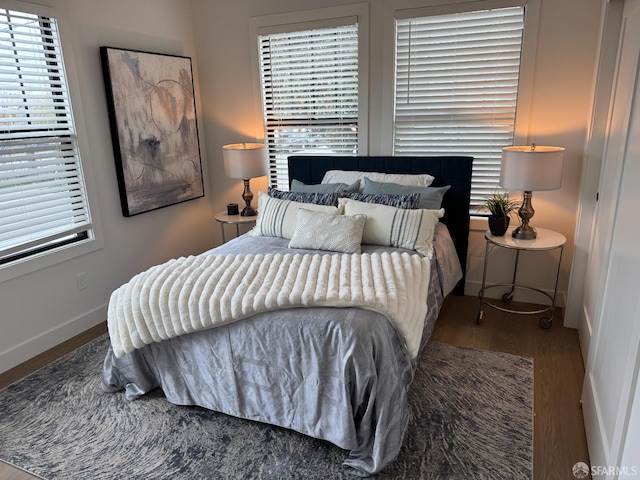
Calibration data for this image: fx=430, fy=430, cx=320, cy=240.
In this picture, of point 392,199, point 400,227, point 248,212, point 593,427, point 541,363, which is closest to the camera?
point 593,427

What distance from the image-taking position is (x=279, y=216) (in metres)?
3.13

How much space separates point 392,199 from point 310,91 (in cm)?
151

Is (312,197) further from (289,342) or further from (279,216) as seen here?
(289,342)

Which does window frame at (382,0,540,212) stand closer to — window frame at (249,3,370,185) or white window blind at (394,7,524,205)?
white window blind at (394,7,524,205)

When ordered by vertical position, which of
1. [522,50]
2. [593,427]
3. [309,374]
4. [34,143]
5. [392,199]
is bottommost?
[593,427]

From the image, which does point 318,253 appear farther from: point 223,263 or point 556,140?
point 556,140

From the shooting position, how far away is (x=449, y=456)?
6.58 feet

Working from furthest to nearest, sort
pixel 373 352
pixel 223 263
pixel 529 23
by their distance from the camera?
1. pixel 529 23
2. pixel 223 263
3. pixel 373 352

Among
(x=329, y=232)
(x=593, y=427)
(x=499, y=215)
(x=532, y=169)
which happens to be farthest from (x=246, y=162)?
(x=593, y=427)

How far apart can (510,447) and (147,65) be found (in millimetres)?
3734

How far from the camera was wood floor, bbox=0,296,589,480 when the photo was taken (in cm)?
200

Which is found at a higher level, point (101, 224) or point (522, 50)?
point (522, 50)

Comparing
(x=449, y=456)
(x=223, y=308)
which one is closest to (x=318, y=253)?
(x=223, y=308)

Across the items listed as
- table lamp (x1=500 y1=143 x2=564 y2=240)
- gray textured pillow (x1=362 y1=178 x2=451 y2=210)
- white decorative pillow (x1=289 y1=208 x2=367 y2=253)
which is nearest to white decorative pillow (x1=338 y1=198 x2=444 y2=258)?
white decorative pillow (x1=289 y1=208 x2=367 y2=253)
